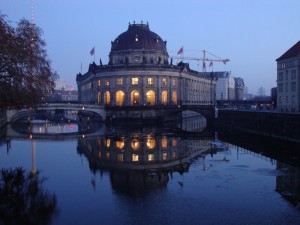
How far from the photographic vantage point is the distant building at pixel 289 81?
7262 cm

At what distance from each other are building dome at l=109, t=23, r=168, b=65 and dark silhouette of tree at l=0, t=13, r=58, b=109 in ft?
281

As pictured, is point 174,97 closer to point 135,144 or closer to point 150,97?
point 150,97

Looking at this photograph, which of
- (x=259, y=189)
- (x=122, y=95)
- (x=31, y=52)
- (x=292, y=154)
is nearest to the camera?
(x=259, y=189)

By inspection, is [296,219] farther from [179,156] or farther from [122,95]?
[122,95]

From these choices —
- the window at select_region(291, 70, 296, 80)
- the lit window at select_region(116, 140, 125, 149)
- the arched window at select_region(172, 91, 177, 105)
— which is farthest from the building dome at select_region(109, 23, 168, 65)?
the lit window at select_region(116, 140, 125, 149)

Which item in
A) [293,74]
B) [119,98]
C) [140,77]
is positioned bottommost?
[119,98]

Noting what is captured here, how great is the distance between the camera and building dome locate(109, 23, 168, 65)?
121688 millimetres

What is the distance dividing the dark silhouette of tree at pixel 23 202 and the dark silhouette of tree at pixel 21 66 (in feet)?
20.6

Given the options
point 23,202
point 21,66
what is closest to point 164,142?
point 21,66

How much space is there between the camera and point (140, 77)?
109 m

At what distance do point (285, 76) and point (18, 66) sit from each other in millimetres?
61645

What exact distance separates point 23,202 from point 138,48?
10195 centimetres

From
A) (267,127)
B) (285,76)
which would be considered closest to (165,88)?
(285,76)

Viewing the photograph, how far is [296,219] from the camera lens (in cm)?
2155
